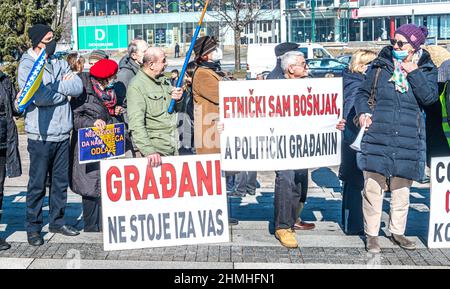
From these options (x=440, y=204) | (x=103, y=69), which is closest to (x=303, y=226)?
(x=440, y=204)

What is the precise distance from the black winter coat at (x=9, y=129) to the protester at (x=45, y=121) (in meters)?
0.14

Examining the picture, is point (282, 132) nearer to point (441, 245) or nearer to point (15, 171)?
point (441, 245)

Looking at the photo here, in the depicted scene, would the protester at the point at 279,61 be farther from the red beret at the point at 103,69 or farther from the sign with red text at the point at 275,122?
the red beret at the point at 103,69

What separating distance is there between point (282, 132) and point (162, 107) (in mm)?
1099

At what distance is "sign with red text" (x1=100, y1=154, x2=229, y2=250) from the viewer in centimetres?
674

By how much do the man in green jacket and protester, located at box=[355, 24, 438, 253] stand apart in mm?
1695

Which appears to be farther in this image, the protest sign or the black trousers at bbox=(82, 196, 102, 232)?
the black trousers at bbox=(82, 196, 102, 232)

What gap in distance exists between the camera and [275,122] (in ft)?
Answer: 23.7

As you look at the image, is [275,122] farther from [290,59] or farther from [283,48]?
[283,48]

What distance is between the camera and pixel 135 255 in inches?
271

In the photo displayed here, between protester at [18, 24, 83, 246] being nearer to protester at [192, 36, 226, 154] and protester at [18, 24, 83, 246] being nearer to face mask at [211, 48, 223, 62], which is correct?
protester at [192, 36, 226, 154]

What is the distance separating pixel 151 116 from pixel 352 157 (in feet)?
6.45

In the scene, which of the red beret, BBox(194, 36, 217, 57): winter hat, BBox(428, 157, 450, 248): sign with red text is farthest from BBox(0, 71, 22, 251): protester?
BBox(428, 157, 450, 248): sign with red text
